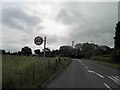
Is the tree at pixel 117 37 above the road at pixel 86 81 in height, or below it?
above

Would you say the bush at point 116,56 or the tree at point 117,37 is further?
the tree at point 117,37

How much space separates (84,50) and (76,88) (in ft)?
524

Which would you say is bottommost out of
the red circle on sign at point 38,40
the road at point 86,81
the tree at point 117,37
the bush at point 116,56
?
the road at point 86,81

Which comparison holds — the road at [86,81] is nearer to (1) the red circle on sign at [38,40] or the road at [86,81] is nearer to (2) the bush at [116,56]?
(1) the red circle on sign at [38,40]

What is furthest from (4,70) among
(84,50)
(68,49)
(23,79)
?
(84,50)

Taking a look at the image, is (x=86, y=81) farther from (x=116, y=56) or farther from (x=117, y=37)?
(x=117, y=37)

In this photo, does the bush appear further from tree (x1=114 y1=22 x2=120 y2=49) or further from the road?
the road

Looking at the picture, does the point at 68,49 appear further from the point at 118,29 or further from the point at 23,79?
the point at 23,79

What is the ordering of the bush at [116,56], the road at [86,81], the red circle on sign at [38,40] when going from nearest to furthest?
the road at [86,81] → the red circle on sign at [38,40] → the bush at [116,56]

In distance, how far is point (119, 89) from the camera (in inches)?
536

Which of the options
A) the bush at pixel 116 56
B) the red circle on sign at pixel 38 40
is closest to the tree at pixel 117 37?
the bush at pixel 116 56

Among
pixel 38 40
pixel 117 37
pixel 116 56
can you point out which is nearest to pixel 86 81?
pixel 38 40

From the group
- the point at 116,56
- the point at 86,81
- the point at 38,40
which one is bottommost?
→ the point at 86,81

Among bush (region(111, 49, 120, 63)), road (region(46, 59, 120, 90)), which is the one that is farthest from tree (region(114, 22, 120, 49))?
road (region(46, 59, 120, 90))
